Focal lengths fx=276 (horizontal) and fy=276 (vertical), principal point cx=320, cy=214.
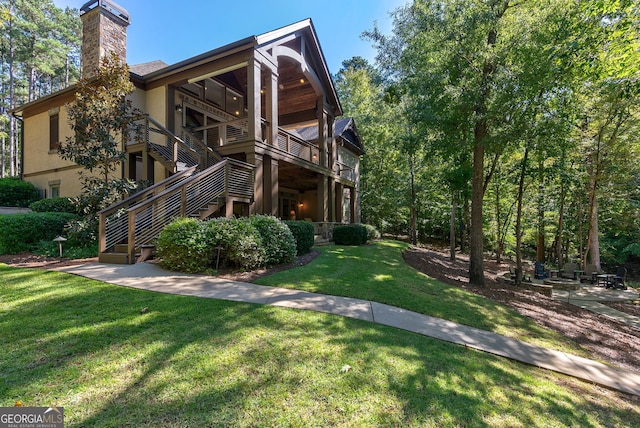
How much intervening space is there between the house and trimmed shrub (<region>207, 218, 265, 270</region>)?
1.58 meters

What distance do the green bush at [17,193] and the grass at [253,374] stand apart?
1328 centimetres

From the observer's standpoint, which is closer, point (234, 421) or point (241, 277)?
point (234, 421)

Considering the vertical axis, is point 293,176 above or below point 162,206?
above

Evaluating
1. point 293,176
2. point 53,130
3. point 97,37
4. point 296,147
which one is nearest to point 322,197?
point 293,176

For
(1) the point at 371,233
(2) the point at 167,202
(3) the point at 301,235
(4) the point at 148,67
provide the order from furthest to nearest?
(1) the point at 371,233 < (4) the point at 148,67 < (3) the point at 301,235 < (2) the point at 167,202

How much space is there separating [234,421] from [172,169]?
29.8ft

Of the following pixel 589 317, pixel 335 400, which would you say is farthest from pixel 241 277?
pixel 589 317

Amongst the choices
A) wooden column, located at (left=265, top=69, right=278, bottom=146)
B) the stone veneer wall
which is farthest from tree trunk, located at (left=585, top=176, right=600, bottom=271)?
the stone veneer wall

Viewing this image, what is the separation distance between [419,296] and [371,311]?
6.10 feet

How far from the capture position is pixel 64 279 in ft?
16.2

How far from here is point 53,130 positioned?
43.2ft

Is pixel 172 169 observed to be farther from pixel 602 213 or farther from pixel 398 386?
pixel 602 213

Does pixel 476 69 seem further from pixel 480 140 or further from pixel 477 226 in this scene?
pixel 477 226

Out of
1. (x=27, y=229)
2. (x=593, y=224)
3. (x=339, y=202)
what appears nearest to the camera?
(x=27, y=229)
